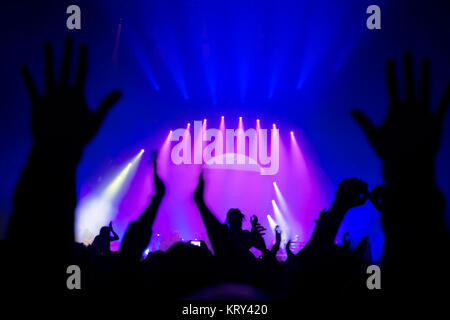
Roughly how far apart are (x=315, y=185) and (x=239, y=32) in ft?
20.6

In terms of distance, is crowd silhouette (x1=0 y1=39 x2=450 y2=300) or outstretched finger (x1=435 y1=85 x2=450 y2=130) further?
outstretched finger (x1=435 y1=85 x2=450 y2=130)

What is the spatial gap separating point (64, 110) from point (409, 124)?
1624 mm

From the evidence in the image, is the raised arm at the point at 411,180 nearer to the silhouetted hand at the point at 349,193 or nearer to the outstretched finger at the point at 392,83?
the outstretched finger at the point at 392,83

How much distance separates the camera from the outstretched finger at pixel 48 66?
127cm

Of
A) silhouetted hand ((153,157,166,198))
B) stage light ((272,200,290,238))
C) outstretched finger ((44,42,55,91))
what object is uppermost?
outstretched finger ((44,42,55,91))

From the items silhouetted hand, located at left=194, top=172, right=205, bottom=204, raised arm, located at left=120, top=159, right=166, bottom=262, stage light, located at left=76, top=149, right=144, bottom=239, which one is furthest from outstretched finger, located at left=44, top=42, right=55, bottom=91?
stage light, located at left=76, top=149, right=144, bottom=239

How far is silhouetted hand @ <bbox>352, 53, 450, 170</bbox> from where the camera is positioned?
1.27 m

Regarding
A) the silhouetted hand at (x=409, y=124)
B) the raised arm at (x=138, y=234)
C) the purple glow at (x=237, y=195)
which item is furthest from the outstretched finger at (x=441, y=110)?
the purple glow at (x=237, y=195)

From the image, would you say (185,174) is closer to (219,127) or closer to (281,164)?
(219,127)

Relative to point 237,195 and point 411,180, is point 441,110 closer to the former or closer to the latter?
point 411,180

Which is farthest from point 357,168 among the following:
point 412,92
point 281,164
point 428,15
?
point 412,92

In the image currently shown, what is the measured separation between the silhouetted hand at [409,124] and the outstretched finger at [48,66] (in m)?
1.48

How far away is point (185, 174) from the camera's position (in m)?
11.7

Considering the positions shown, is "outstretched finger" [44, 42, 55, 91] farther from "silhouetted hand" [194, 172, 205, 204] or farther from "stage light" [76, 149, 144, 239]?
"stage light" [76, 149, 144, 239]
